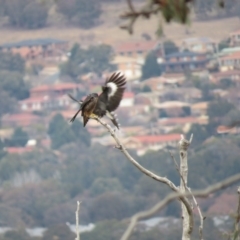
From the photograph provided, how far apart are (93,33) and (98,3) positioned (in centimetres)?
216

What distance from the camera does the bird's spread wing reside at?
789cm

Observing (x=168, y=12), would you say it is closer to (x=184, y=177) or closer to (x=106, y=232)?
(x=184, y=177)

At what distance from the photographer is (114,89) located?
322 inches

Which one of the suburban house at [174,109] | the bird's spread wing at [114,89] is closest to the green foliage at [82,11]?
the suburban house at [174,109]

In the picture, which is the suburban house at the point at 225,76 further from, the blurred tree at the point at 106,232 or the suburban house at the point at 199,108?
the blurred tree at the point at 106,232

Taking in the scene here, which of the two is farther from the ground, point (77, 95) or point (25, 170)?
point (77, 95)

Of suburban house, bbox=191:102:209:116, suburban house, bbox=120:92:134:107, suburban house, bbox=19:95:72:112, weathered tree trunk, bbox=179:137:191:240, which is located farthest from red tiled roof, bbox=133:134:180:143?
weathered tree trunk, bbox=179:137:191:240

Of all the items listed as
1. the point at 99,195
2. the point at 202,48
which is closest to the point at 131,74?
the point at 202,48

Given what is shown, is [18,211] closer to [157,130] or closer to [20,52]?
[157,130]

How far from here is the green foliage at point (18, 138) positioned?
230 feet

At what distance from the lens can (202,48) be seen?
279 feet

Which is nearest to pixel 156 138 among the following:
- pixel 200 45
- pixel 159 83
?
pixel 159 83

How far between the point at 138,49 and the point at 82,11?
14.7 ft

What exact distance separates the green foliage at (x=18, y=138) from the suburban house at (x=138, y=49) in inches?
572
